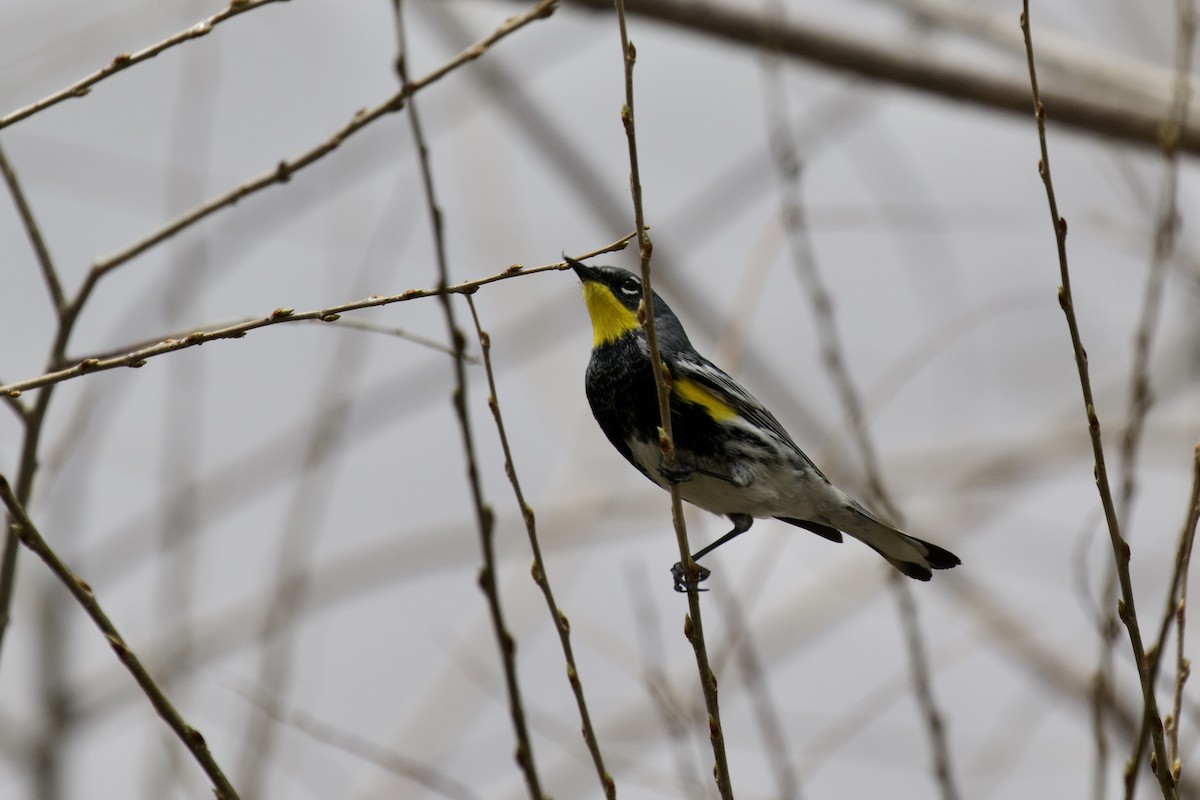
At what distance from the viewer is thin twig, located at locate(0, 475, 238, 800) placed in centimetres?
210

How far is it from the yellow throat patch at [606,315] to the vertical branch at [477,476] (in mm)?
1595

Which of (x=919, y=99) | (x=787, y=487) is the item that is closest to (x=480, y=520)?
(x=787, y=487)

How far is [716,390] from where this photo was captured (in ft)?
15.2

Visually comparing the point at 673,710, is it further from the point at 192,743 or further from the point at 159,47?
the point at 159,47

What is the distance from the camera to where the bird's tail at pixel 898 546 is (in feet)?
15.3

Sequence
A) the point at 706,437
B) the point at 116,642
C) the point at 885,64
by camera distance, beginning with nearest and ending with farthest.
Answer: the point at 116,642 < the point at 706,437 < the point at 885,64

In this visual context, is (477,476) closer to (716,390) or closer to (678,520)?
(678,520)

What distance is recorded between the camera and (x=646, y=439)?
14.4 ft

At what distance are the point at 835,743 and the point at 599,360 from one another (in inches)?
60.6

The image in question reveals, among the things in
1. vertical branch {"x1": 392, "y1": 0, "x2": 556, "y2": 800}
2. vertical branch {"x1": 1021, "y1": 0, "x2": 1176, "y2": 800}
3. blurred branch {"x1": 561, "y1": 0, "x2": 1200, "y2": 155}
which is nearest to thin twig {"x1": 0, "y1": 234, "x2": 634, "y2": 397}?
vertical branch {"x1": 392, "y1": 0, "x2": 556, "y2": 800}

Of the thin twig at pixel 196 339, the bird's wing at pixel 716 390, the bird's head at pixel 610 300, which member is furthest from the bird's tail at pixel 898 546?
the thin twig at pixel 196 339

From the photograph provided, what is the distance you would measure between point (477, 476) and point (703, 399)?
1.94m

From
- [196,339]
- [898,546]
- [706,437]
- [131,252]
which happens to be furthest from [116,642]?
[898,546]

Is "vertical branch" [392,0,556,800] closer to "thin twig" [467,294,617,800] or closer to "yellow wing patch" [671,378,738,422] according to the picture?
"thin twig" [467,294,617,800]
